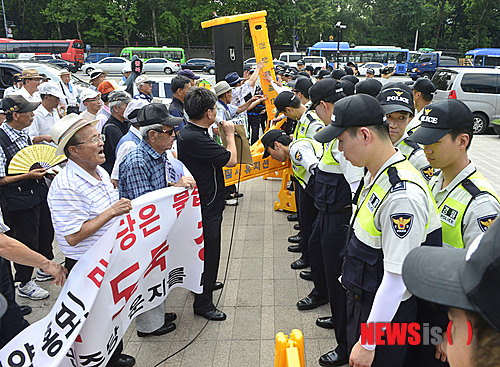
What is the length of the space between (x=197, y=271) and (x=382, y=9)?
52083 mm

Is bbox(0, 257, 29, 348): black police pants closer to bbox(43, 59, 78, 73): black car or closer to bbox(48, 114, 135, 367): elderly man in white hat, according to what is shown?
bbox(48, 114, 135, 367): elderly man in white hat

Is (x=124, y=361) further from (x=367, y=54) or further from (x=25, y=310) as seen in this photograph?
(x=367, y=54)

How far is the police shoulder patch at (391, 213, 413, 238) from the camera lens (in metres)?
1.94

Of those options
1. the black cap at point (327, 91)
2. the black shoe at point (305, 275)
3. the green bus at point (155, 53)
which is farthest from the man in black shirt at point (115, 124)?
the green bus at point (155, 53)

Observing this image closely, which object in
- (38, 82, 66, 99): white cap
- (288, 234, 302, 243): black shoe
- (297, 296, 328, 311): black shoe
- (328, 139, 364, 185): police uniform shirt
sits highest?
(38, 82, 66, 99): white cap

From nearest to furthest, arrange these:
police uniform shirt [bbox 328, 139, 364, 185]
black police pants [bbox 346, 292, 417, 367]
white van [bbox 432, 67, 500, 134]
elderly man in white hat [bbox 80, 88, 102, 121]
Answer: black police pants [bbox 346, 292, 417, 367] < police uniform shirt [bbox 328, 139, 364, 185] < elderly man in white hat [bbox 80, 88, 102, 121] < white van [bbox 432, 67, 500, 134]

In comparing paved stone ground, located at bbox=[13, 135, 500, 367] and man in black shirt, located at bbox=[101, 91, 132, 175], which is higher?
man in black shirt, located at bbox=[101, 91, 132, 175]

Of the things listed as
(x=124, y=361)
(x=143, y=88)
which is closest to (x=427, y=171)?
(x=124, y=361)

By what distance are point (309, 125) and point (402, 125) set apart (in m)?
1.12

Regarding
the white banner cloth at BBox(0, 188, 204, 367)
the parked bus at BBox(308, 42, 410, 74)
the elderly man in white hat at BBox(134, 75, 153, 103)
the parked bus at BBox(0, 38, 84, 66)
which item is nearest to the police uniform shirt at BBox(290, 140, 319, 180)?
the white banner cloth at BBox(0, 188, 204, 367)

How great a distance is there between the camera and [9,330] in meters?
2.72

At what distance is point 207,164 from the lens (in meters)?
3.75

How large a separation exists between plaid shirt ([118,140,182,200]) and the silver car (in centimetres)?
3437

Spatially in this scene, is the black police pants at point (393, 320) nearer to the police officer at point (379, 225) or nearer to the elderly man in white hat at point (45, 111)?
the police officer at point (379, 225)
